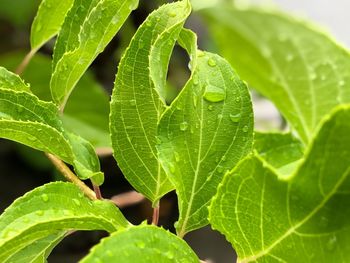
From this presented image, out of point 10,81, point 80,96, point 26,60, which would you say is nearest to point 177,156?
point 10,81

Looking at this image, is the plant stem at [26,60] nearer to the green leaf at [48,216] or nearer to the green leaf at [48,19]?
the green leaf at [48,19]

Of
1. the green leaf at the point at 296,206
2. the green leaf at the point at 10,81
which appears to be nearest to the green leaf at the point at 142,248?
the green leaf at the point at 296,206

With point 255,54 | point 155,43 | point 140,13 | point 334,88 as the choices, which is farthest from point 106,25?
Answer: point 140,13

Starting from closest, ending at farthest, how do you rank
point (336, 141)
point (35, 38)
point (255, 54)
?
1. point (336, 141)
2. point (35, 38)
3. point (255, 54)

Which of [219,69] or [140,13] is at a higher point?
[219,69]

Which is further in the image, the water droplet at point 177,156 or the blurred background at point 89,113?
the blurred background at point 89,113

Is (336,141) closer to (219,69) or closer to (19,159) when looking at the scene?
(219,69)

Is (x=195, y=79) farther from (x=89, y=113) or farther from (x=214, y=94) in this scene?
(x=89, y=113)
